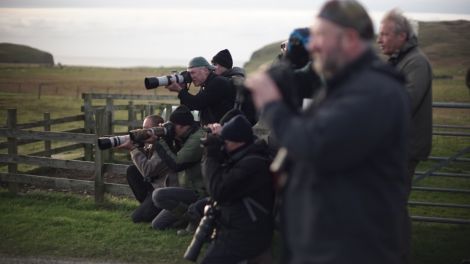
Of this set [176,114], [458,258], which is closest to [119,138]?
[176,114]

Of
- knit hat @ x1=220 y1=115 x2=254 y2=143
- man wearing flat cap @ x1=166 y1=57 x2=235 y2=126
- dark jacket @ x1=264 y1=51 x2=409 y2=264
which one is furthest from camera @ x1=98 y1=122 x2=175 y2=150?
dark jacket @ x1=264 y1=51 x2=409 y2=264

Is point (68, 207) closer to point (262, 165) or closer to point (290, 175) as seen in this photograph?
point (262, 165)

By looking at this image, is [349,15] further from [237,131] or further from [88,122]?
[88,122]

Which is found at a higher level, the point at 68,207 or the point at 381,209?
the point at 381,209

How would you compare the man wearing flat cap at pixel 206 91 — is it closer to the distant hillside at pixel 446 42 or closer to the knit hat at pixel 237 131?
the knit hat at pixel 237 131

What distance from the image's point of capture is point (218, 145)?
4930mm

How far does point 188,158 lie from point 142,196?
3.95 ft

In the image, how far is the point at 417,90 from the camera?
5.04 meters

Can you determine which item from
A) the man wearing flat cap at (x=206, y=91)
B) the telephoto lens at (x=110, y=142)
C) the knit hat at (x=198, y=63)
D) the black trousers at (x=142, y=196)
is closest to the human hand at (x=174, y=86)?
the man wearing flat cap at (x=206, y=91)

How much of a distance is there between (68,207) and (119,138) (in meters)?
2.17

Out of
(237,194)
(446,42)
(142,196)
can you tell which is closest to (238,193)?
(237,194)

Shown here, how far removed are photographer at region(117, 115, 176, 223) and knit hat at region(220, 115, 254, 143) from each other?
2.05 meters

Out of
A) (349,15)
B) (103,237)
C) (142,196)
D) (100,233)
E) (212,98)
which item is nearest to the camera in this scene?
(349,15)

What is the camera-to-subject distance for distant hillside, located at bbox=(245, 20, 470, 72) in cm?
8653
